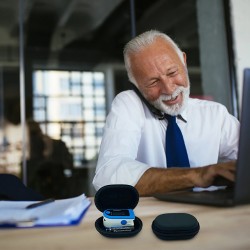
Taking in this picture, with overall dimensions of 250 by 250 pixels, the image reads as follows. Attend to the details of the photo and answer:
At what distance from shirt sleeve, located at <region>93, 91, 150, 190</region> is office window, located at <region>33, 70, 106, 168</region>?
23.0 feet

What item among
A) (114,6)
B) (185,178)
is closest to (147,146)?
(185,178)

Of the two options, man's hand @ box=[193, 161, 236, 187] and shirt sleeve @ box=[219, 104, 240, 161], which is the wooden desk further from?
shirt sleeve @ box=[219, 104, 240, 161]

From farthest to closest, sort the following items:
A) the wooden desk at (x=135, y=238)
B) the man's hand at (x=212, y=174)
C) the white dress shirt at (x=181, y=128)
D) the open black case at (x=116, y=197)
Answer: the white dress shirt at (x=181, y=128)
the man's hand at (x=212, y=174)
the open black case at (x=116, y=197)
the wooden desk at (x=135, y=238)

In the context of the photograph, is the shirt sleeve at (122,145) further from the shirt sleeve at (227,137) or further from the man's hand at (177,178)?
the shirt sleeve at (227,137)

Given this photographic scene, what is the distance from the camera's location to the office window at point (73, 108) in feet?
29.1

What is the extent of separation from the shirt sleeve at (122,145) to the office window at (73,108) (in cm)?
701

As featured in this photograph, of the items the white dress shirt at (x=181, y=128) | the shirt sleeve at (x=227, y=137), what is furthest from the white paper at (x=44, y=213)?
the shirt sleeve at (x=227, y=137)

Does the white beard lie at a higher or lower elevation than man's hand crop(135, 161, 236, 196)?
higher

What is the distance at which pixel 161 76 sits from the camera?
1643 mm

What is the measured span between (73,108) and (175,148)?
319 inches

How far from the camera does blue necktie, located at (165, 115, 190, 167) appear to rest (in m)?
1.45

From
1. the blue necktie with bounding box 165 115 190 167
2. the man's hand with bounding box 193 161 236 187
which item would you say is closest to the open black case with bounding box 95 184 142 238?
the man's hand with bounding box 193 161 236 187

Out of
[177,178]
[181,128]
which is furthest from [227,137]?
[177,178]

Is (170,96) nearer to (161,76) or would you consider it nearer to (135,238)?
(161,76)
